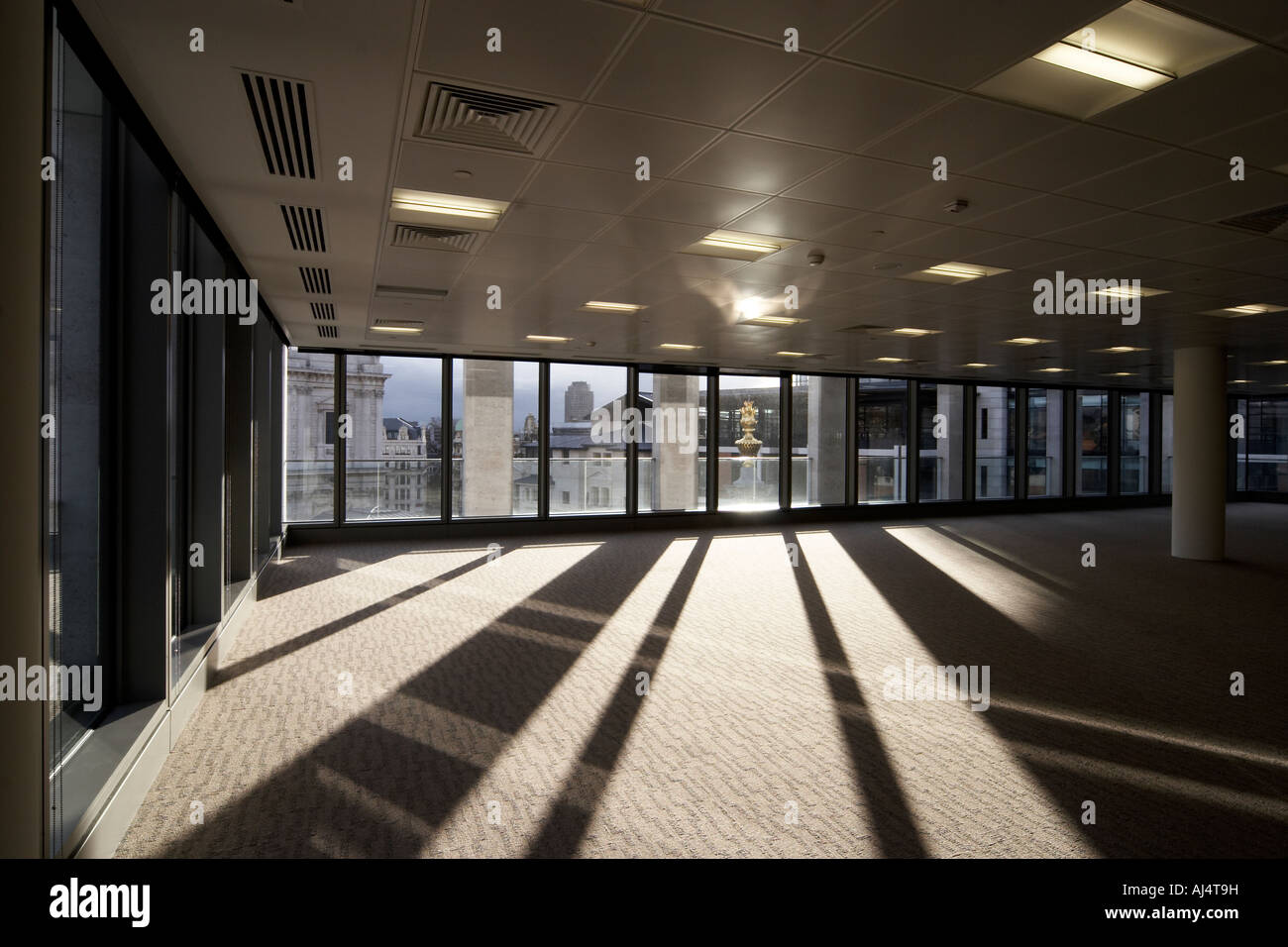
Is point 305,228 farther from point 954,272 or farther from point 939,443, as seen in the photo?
point 939,443

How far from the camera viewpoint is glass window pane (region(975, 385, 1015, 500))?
17531 mm

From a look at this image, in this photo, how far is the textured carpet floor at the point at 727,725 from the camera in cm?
308

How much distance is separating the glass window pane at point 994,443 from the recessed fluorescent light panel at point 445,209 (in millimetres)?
15101

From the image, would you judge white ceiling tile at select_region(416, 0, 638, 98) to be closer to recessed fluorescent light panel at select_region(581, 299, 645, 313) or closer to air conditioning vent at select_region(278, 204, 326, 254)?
air conditioning vent at select_region(278, 204, 326, 254)

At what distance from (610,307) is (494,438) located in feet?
17.6

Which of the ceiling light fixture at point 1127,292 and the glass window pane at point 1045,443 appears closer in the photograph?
the ceiling light fixture at point 1127,292

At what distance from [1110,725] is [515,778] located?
346cm

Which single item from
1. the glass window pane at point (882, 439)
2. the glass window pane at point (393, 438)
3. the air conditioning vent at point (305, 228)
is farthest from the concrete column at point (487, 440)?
the glass window pane at point (882, 439)

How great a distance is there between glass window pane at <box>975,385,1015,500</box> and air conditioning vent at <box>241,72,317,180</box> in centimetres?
1644

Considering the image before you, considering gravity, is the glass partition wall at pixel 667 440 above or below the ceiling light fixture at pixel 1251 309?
below

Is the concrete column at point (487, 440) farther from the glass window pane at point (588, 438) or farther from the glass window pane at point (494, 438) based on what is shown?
the glass window pane at point (588, 438)
